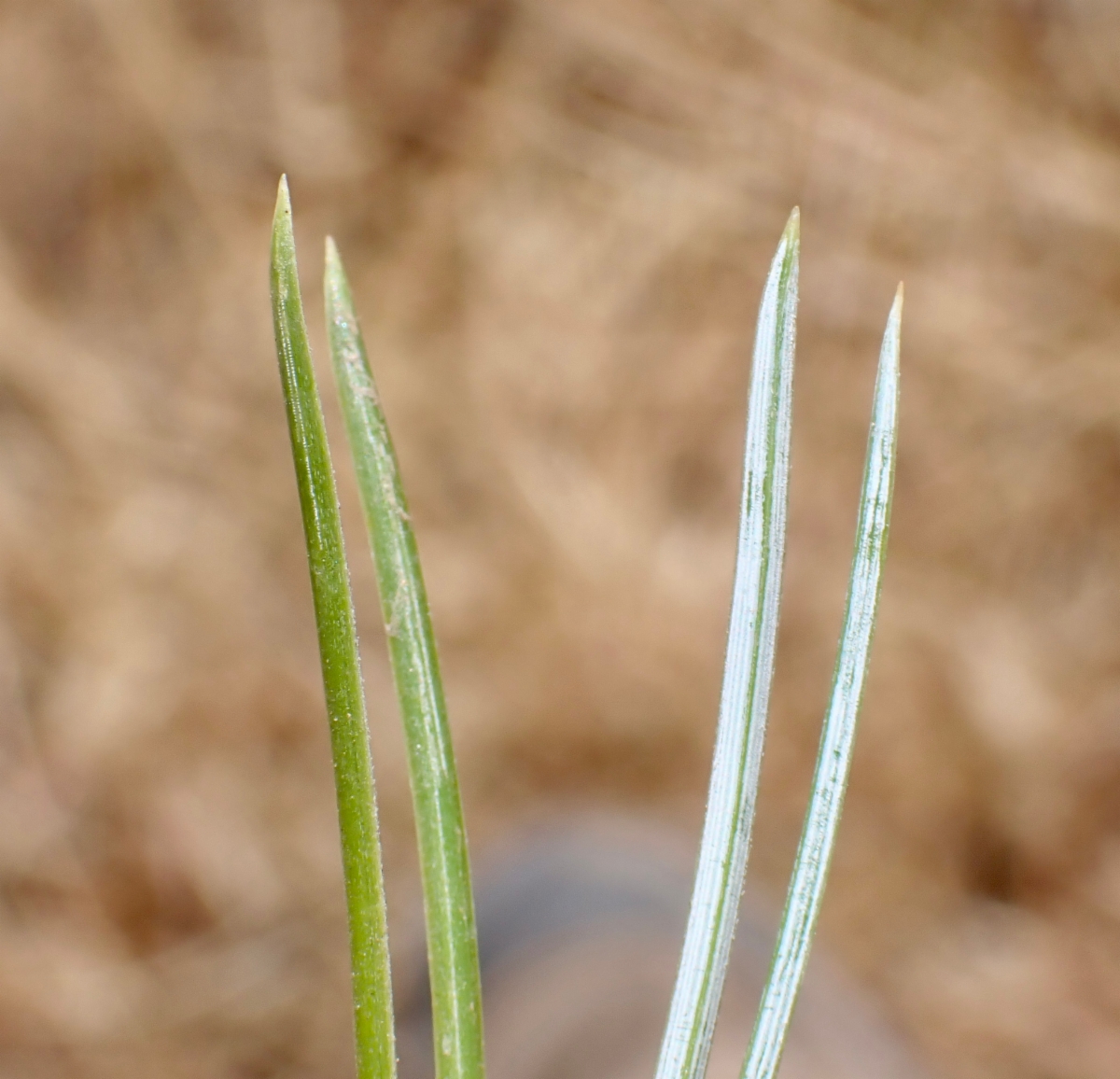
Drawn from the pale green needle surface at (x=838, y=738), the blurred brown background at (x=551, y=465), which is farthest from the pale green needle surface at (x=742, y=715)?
the blurred brown background at (x=551, y=465)

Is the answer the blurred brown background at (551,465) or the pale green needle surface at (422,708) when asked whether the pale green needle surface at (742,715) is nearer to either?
the pale green needle surface at (422,708)

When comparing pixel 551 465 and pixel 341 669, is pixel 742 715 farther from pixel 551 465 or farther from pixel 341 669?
pixel 551 465

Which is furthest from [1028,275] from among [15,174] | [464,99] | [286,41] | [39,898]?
[39,898]

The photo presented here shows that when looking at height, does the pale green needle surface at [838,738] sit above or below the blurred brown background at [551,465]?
below

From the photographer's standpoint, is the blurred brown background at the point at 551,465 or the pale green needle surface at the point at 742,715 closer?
the pale green needle surface at the point at 742,715

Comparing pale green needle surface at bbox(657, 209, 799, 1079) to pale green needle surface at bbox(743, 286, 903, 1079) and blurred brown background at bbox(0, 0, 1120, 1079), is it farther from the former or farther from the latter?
blurred brown background at bbox(0, 0, 1120, 1079)

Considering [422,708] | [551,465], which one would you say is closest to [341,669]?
[422,708]

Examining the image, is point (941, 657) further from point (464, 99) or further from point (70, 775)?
point (70, 775)
